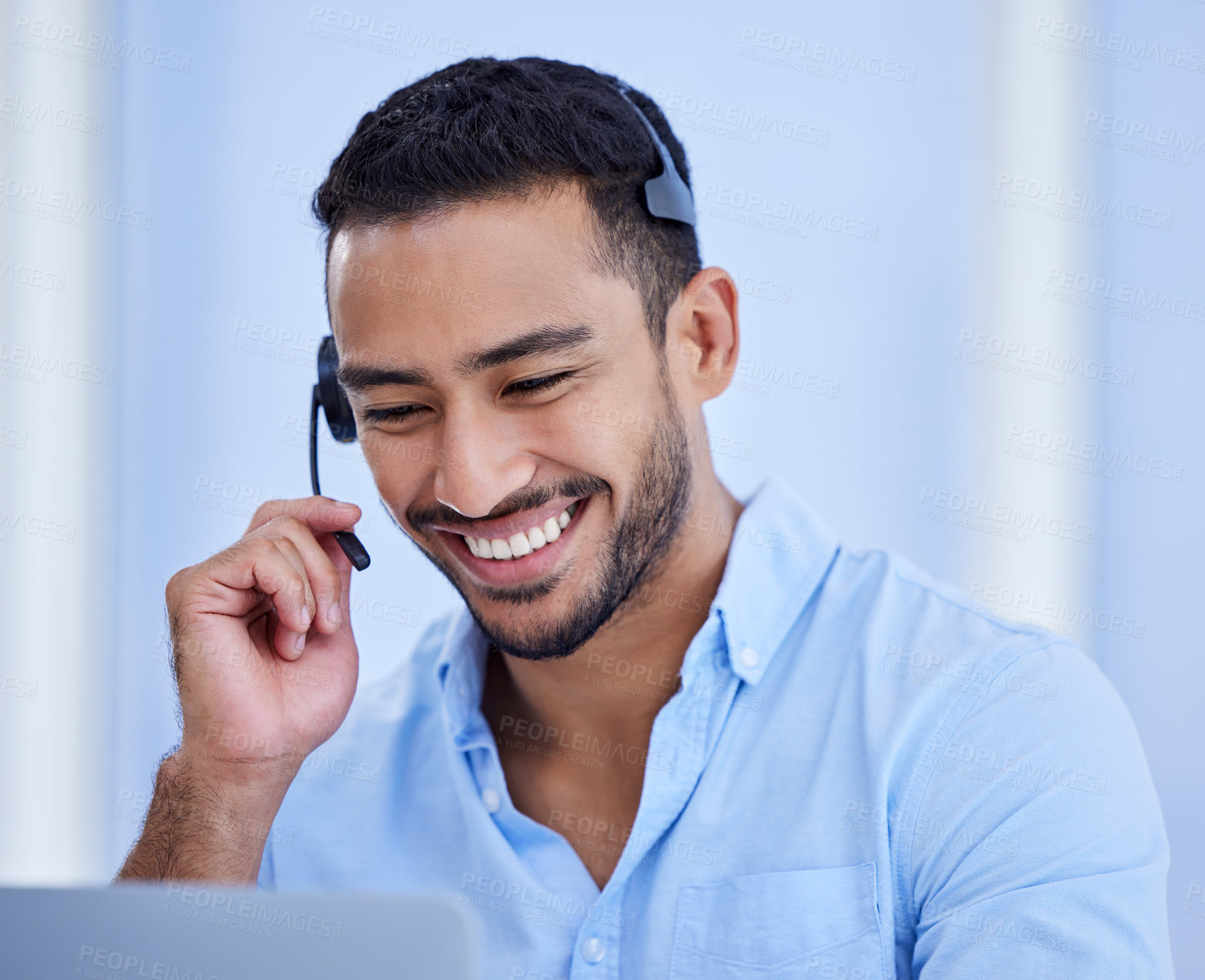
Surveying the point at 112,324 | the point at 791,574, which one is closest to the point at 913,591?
the point at 791,574

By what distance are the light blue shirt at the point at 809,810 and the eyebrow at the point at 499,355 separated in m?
0.40

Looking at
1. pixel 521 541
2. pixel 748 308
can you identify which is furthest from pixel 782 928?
pixel 748 308

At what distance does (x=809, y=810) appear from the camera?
4.11 feet

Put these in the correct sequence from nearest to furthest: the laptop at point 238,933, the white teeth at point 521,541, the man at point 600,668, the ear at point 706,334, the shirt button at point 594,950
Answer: the laptop at point 238,933, the man at point 600,668, the shirt button at point 594,950, the white teeth at point 521,541, the ear at point 706,334

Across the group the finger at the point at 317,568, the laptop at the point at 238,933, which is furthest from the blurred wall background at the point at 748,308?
the laptop at the point at 238,933

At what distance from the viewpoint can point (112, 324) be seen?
2328mm

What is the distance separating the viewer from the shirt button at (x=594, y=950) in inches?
50.8

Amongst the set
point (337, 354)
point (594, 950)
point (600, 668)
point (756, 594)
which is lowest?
point (594, 950)

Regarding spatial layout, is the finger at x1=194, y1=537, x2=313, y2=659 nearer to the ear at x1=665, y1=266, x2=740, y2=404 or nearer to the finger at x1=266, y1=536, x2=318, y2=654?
the finger at x1=266, y1=536, x2=318, y2=654

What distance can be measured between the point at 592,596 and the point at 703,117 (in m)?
1.15

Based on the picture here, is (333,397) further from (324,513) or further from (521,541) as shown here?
(521,541)

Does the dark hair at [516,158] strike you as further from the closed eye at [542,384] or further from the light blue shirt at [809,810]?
the light blue shirt at [809,810]

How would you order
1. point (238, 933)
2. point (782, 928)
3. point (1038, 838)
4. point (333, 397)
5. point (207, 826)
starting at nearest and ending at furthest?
1. point (238, 933)
2. point (1038, 838)
3. point (782, 928)
4. point (207, 826)
5. point (333, 397)

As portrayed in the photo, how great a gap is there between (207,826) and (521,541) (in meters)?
0.53
